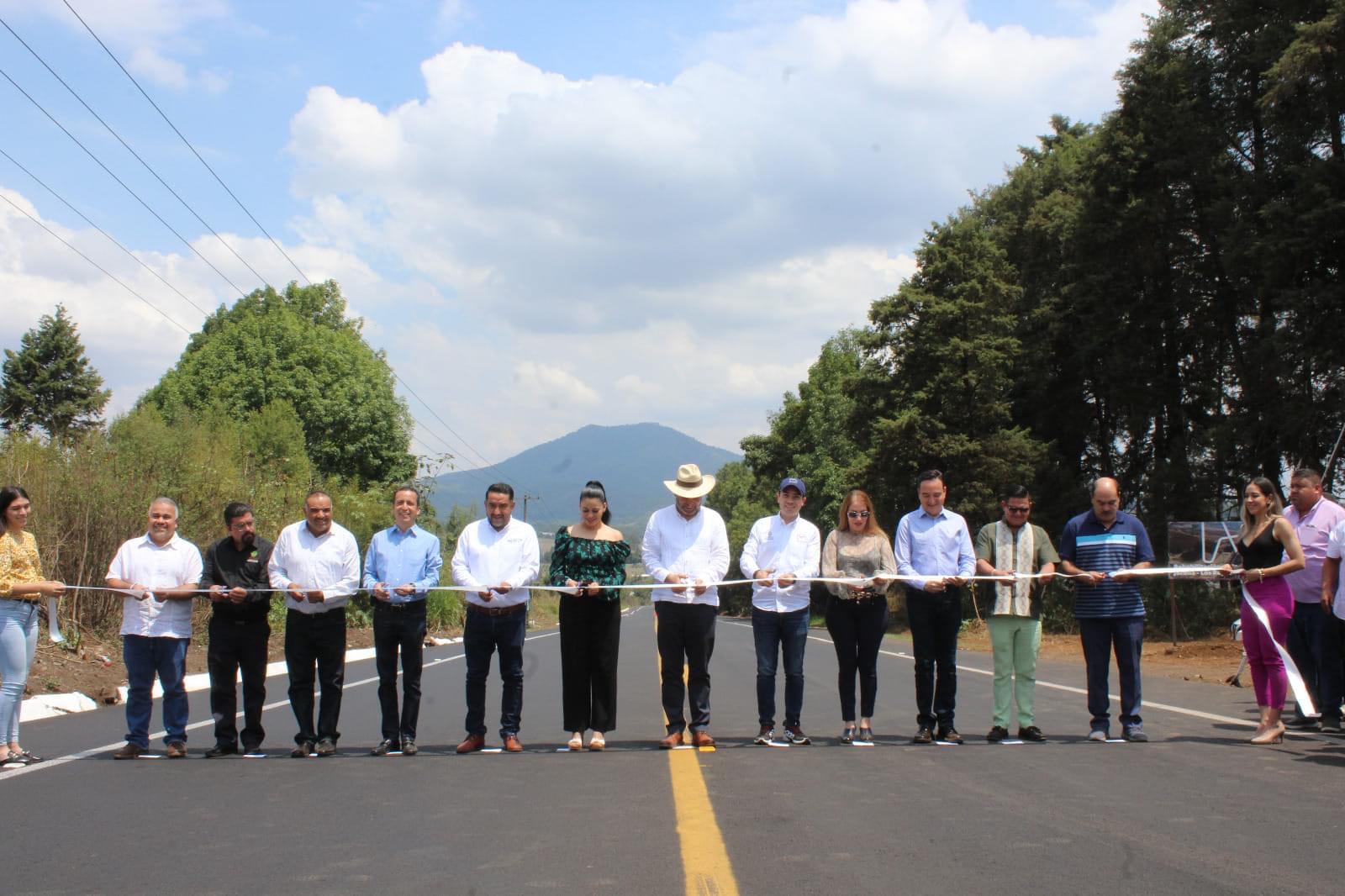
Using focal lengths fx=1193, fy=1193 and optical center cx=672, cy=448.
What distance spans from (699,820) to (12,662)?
5491 millimetres

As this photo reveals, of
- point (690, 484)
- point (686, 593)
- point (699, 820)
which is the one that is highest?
point (690, 484)

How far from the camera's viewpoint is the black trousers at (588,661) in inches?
355

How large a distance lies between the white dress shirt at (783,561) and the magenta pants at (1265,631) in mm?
3519

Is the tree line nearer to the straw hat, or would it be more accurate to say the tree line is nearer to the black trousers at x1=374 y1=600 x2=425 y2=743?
the straw hat

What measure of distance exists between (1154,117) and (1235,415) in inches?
403

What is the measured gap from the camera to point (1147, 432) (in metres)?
43.2

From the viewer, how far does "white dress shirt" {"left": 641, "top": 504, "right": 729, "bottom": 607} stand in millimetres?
9055

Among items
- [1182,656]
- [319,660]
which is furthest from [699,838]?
[1182,656]

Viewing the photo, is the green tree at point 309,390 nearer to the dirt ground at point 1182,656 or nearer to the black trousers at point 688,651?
the dirt ground at point 1182,656

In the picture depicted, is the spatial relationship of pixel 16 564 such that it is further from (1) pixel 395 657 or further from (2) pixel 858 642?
(2) pixel 858 642

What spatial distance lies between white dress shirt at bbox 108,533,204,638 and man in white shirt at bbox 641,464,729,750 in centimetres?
355

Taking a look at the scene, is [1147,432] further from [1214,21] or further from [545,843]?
[545,843]

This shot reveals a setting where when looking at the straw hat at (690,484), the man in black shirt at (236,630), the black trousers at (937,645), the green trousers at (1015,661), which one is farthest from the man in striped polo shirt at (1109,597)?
the man in black shirt at (236,630)

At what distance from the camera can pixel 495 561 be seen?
9164mm
